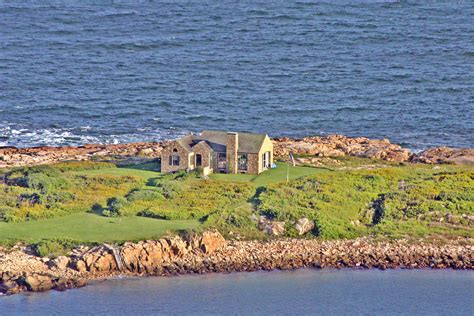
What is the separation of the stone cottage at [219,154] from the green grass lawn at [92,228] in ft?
28.7

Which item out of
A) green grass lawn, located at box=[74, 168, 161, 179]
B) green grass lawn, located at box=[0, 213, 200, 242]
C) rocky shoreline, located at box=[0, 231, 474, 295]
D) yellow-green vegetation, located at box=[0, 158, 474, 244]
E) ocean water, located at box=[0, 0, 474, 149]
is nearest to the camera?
rocky shoreline, located at box=[0, 231, 474, 295]

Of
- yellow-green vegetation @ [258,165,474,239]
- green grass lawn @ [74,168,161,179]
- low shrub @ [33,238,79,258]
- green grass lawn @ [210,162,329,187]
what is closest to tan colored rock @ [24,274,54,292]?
low shrub @ [33,238,79,258]

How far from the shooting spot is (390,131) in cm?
10800

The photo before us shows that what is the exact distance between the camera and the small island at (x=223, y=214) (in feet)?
231

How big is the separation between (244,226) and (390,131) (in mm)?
36115

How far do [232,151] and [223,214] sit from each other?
8.48 metres

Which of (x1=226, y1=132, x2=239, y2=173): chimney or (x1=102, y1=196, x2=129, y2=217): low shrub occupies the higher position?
(x1=226, y1=132, x2=239, y2=173): chimney

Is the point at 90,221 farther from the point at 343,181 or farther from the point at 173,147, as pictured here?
the point at 343,181

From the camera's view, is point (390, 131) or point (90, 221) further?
point (390, 131)

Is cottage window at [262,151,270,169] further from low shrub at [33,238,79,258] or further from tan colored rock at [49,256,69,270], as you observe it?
tan colored rock at [49,256,69,270]

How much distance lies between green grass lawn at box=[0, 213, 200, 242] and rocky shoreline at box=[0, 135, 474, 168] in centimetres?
1665

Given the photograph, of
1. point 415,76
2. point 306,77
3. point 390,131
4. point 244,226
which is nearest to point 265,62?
point 306,77

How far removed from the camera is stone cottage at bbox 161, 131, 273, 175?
8306 cm

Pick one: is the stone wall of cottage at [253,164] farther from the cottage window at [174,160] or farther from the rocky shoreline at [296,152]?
the rocky shoreline at [296,152]
